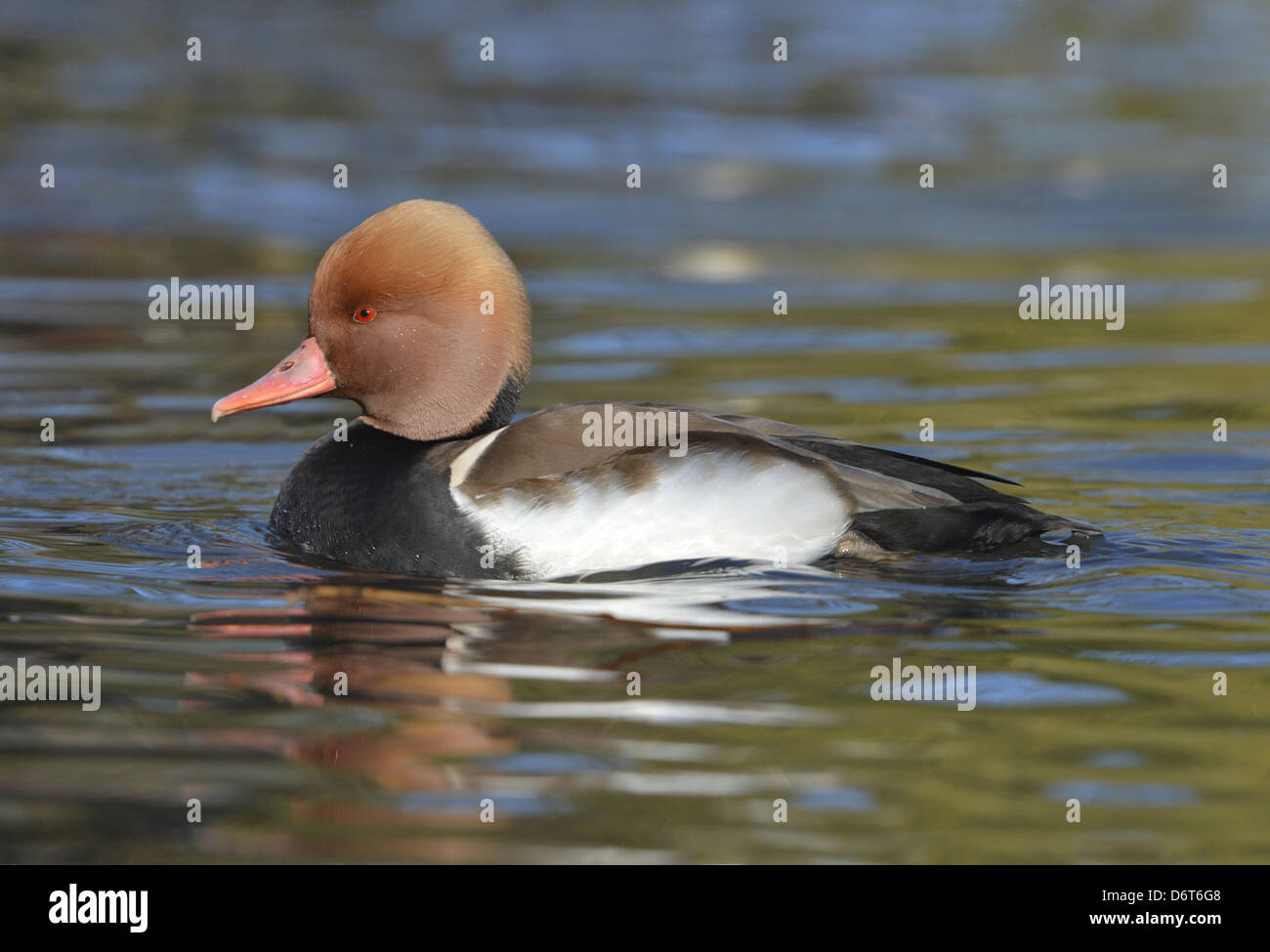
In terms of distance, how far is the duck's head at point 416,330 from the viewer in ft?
20.8

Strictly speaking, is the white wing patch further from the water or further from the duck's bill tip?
the duck's bill tip

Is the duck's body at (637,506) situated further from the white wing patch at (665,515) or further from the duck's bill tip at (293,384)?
the duck's bill tip at (293,384)

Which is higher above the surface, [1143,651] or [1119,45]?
[1119,45]

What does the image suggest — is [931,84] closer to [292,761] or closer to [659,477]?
[659,477]

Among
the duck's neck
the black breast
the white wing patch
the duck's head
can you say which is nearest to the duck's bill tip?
the duck's head

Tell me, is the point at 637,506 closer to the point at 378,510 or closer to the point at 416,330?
the point at 378,510

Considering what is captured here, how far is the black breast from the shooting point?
20.3 feet

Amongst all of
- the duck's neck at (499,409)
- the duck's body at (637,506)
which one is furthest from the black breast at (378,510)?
the duck's neck at (499,409)

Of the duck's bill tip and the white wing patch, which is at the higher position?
the duck's bill tip

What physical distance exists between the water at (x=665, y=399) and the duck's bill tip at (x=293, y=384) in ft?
1.73

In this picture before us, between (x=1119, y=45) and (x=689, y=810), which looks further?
(x=1119, y=45)

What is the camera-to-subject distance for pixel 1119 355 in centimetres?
1014
